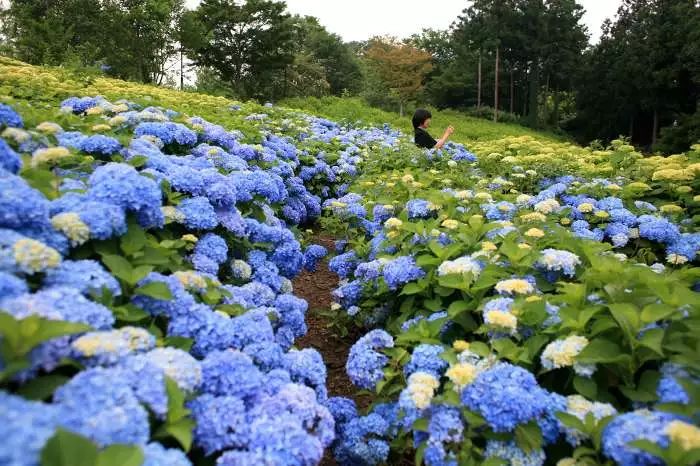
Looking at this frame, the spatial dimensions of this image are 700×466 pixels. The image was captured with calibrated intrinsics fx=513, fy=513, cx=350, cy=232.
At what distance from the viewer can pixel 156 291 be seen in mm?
1833

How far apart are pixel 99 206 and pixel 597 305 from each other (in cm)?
207

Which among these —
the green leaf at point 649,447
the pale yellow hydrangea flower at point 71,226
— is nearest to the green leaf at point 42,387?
the pale yellow hydrangea flower at point 71,226

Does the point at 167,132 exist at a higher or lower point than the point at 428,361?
higher

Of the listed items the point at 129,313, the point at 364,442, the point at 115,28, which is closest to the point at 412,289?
the point at 364,442

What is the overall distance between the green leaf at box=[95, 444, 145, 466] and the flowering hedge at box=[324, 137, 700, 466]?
1.11m

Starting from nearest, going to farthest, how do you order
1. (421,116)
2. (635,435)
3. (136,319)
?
(635,435) → (136,319) → (421,116)

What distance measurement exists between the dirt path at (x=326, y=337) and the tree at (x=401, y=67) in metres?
25.7

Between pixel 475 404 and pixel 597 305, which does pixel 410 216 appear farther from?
pixel 475 404

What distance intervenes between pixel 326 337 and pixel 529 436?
2375 mm

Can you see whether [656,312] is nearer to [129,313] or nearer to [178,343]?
[178,343]

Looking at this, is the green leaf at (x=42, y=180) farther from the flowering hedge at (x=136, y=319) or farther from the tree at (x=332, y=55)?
the tree at (x=332, y=55)

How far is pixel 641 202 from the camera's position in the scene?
4371mm

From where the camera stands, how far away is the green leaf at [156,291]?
1.82 meters

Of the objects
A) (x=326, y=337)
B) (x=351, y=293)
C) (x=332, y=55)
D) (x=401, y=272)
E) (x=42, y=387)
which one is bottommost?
(x=326, y=337)
